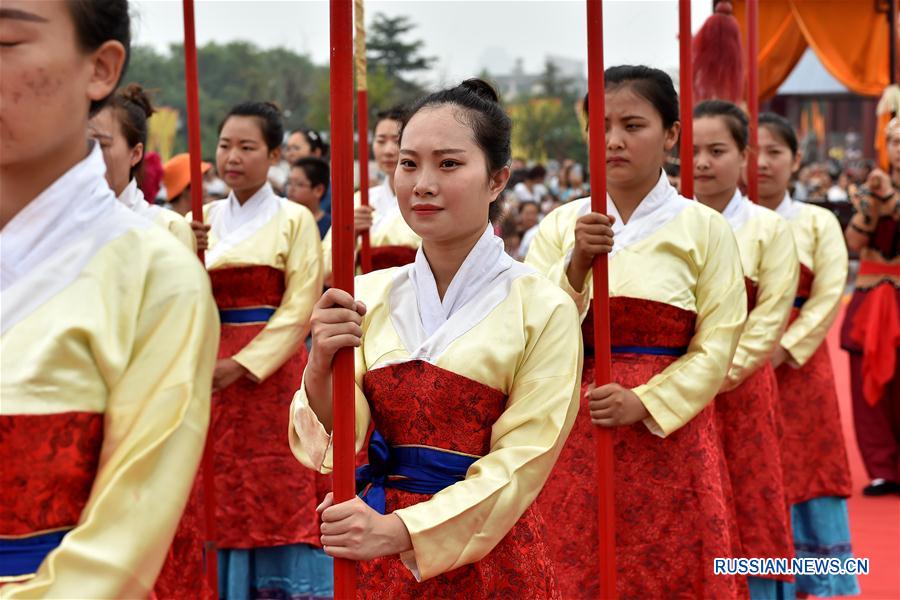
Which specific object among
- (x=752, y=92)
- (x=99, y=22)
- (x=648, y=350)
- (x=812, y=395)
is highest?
(x=752, y=92)

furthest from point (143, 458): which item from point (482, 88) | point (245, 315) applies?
point (245, 315)

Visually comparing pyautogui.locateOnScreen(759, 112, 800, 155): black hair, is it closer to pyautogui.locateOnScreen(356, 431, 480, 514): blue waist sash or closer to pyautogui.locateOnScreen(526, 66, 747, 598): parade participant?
pyautogui.locateOnScreen(526, 66, 747, 598): parade participant

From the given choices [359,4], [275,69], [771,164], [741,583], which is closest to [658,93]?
[359,4]

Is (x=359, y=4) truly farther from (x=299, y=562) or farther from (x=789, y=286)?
(x=299, y=562)

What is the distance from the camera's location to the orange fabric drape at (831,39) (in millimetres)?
9523

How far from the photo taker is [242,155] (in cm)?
411

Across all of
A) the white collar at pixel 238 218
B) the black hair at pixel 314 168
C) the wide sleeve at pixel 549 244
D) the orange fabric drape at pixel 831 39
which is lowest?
the wide sleeve at pixel 549 244

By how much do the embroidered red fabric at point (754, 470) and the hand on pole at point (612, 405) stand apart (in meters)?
1.00

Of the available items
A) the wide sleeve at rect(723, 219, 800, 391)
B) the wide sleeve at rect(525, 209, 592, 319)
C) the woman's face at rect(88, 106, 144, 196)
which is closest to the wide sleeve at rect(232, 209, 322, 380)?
the woman's face at rect(88, 106, 144, 196)

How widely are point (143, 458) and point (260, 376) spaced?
250 cm

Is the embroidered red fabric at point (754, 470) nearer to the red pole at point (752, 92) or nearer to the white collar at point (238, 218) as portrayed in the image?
the red pole at point (752, 92)

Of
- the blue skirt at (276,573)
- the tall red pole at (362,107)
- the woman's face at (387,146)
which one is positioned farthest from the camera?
the woman's face at (387,146)

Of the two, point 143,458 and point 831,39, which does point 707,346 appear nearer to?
point 143,458

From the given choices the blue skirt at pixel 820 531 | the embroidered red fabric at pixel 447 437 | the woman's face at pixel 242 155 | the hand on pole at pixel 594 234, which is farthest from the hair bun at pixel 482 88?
the blue skirt at pixel 820 531
